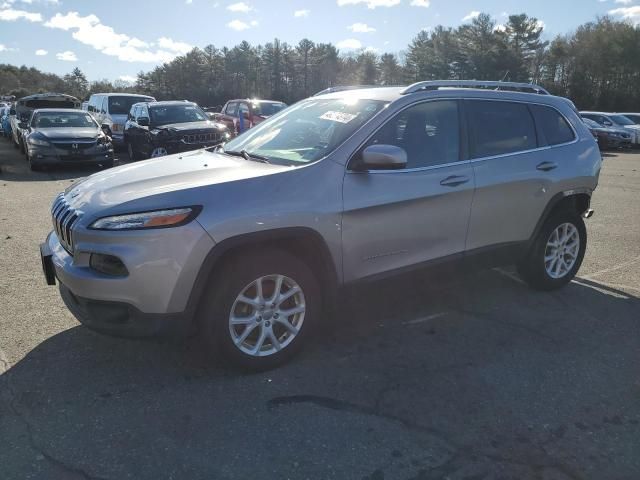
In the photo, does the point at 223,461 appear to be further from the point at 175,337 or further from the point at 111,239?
the point at 111,239

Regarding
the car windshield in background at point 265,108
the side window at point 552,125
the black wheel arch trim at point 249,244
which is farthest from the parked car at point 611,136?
the black wheel arch trim at point 249,244

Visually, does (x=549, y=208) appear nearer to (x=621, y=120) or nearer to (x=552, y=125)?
(x=552, y=125)

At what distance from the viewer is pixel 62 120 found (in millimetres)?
14148

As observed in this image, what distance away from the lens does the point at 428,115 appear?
4.09 metres

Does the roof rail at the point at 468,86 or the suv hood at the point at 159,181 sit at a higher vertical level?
the roof rail at the point at 468,86

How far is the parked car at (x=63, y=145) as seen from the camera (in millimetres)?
12812

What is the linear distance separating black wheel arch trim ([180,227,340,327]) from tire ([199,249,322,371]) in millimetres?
72

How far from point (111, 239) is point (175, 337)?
671 millimetres

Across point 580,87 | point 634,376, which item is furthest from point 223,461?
point 580,87

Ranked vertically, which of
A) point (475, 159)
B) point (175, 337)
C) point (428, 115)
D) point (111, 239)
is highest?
point (428, 115)

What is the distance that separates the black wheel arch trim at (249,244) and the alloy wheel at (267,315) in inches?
8.5

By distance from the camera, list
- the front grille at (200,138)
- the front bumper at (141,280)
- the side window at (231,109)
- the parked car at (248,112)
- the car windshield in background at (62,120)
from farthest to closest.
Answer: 1. the side window at (231,109)
2. the parked car at (248,112)
3. the car windshield in background at (62,120)
4. the front grille at (200,138)
5. the front bumper at (141,280)

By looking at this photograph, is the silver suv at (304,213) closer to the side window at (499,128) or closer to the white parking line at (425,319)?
the side window at (499,128)

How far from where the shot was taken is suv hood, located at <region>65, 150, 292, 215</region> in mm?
3152
